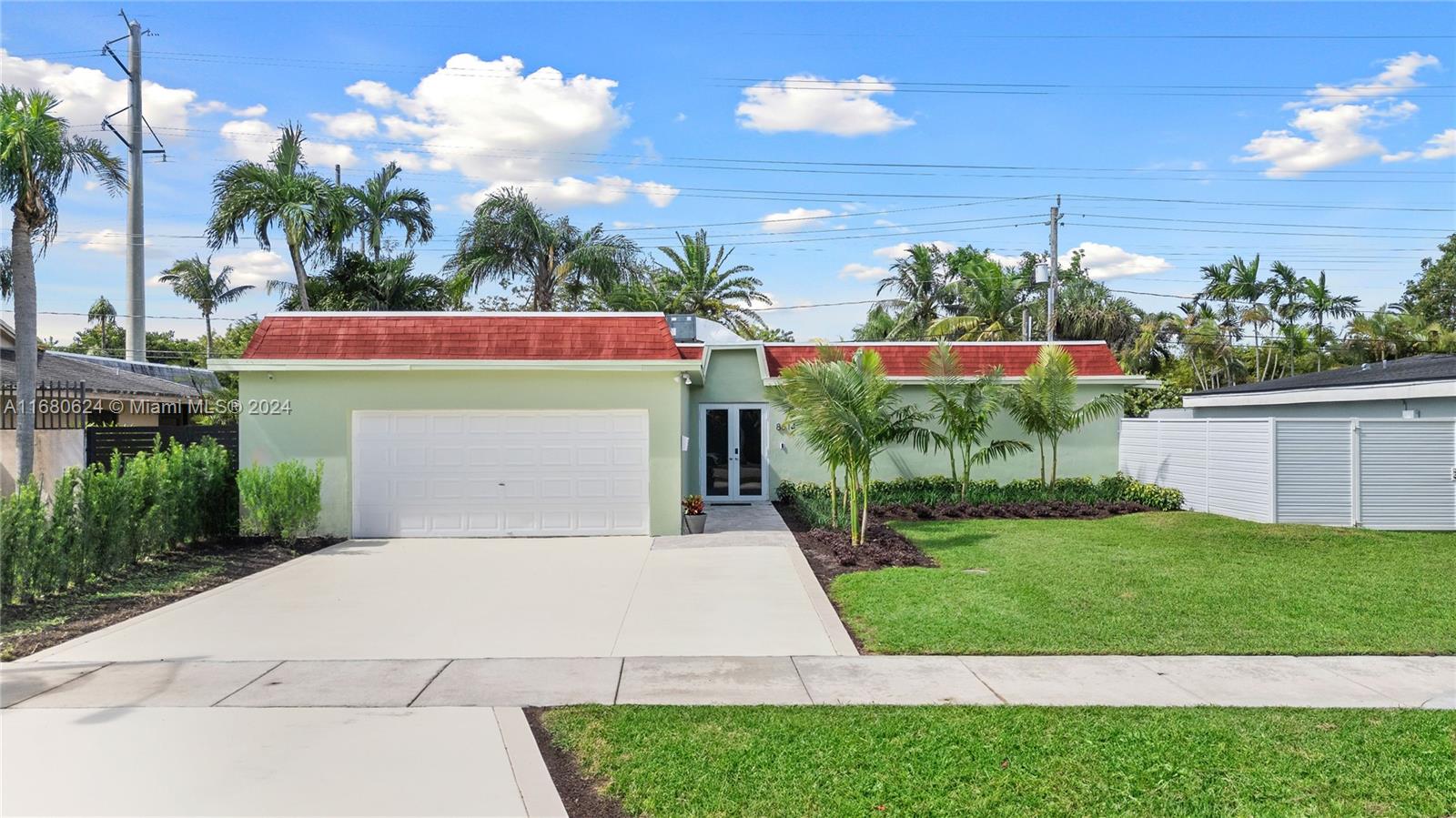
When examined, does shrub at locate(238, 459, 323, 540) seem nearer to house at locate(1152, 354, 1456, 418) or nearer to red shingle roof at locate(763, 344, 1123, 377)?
red shingle roof at locate(763, 344, 1123, 377)

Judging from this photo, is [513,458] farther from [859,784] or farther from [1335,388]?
[1335,388]

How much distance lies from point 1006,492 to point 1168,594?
28.1 ft

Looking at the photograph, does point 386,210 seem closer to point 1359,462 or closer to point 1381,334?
point 1359,462

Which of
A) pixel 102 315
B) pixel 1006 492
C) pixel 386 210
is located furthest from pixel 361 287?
pixel 102 315

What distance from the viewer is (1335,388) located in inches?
632

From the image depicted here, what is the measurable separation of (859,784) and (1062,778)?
3.56 ft

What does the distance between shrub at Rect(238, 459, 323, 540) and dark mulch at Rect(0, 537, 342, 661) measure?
0.83 feet

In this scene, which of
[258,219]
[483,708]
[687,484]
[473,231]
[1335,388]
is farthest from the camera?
[473,231]

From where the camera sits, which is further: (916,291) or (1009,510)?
(916,291)

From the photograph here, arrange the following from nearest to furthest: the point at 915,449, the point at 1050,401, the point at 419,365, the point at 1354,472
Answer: the point at 419,365 → the point at 1354,472 → the point at 1050,401 → the point at 915,449

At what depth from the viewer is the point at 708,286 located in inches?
1249

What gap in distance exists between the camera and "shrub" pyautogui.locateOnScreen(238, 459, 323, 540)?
12516mm

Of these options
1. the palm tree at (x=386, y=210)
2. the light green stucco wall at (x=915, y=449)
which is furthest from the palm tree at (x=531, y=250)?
the light green stucco wall at (x=915, y=449)

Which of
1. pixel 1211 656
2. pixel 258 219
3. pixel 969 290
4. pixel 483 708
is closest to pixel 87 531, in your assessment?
pixel 483 708
